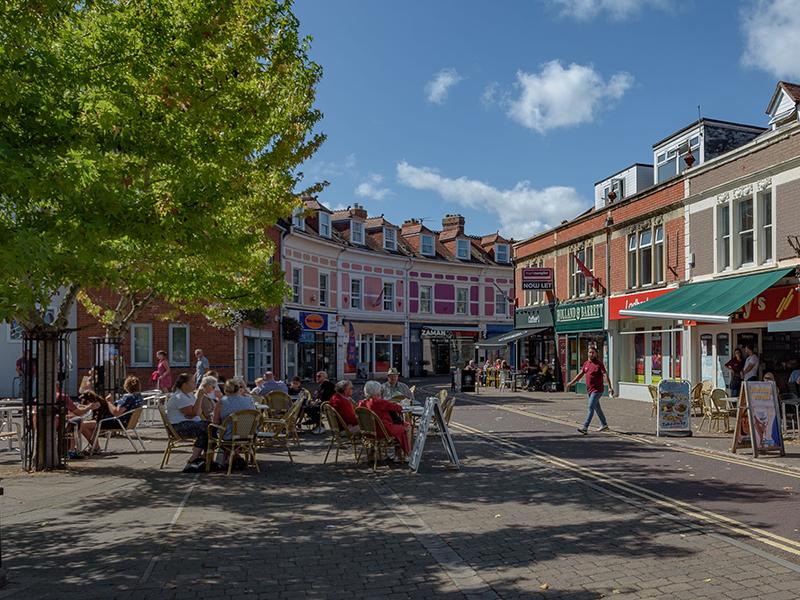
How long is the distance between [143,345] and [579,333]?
1740 centimetres

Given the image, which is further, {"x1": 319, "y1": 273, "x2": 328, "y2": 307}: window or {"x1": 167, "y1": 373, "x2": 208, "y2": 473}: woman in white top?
{"x1": 319, "y1": 273, "x2": 328, "y2": 307}: window

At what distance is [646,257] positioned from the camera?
25516 mm

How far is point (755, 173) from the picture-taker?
19.1 meters

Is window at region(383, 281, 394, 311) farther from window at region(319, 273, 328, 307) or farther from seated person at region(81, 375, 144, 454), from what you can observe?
seated person at region(81, 375, 144, 454)

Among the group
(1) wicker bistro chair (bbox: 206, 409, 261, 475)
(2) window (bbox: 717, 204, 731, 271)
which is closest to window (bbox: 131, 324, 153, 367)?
(1) wicker bistro chair (bbox: 206, 409, 261, 475)

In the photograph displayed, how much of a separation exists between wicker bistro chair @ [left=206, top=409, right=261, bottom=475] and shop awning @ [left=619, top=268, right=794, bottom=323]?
10.8 meters

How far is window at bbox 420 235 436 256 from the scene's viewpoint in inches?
2090

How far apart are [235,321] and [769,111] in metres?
17.7

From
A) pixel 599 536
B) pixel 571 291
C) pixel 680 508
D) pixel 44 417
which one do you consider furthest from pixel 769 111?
pixel 44 417

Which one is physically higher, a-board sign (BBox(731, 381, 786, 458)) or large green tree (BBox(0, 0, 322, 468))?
large green tree (BBox(0, 0, 322, 468))

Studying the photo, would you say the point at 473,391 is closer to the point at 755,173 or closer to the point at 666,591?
the point at 755,173

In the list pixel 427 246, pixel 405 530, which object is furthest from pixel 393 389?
pixel 427 246

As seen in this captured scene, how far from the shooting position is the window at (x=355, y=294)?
46.9m

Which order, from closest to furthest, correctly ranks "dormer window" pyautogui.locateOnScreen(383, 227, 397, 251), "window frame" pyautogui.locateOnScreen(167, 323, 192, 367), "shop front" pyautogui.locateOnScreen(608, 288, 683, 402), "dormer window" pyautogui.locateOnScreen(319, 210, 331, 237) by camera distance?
"shop front" pyautogui.locateOnScreen(608, 288, 683, 402)
"window frame" pyautogui.locateOnScreen(167, 323, 192, 367)
"dormer window" pyautogui.locateOnScreen(319, 210, 331, 237)
"dormer window" pyautogui.locateOnScreen(383, 227, 397, 251)
